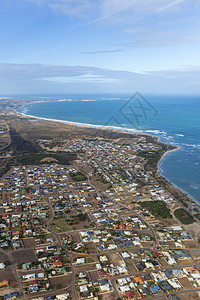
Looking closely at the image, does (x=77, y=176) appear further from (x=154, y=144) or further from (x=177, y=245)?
(x=154, y=144)

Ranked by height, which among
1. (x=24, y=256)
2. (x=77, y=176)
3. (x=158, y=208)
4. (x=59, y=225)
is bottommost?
(x=24, y=256)

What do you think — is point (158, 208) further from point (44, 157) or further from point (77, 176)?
point (44, 157)

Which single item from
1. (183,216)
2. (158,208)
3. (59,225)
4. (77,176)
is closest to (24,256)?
(59,225)

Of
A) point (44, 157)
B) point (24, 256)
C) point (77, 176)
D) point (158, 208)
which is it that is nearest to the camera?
point (24, 256)

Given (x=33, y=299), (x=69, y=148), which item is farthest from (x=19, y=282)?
(x=69, y=148)

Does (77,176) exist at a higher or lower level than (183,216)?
higher

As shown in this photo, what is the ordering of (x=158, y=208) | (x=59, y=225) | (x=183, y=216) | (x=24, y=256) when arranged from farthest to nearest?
(x=158, y=208), (x=183, y=216), (x=59, y=225), (x=24, y=256)

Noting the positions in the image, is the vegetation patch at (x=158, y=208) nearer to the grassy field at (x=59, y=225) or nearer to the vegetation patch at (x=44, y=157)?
the grassy field at (x=59, y=225)
